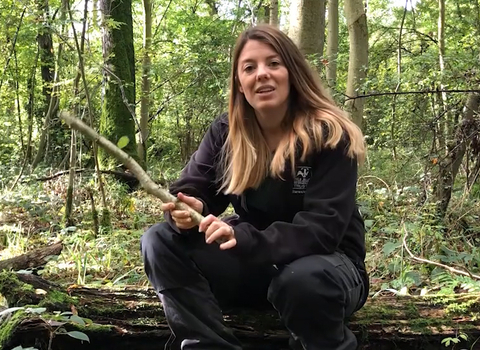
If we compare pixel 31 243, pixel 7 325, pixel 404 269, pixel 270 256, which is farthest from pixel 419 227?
pixel 31 243

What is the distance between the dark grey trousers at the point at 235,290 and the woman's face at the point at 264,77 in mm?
641

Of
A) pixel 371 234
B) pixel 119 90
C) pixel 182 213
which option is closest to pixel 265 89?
pixel 182 213

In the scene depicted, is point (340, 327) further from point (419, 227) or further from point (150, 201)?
point (150, 201)

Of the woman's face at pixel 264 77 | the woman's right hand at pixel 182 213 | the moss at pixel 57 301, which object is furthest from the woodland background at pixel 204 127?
the moss at pixel 57 301

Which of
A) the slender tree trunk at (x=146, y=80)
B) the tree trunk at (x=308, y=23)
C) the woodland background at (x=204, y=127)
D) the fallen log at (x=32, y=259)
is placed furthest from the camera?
the slender tree trunk at (x=146, y=80)

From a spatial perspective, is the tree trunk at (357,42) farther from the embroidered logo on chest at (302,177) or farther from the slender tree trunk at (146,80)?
the embroidered logo on chest at (302,177)

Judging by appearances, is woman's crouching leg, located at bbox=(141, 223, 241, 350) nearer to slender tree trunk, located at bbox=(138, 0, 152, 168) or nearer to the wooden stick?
the wooden stick

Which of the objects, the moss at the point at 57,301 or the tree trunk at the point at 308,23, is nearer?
the moss at the point at 57,301

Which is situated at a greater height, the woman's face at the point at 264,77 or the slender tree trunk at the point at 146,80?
the slender tree trunk at the point at 146,80

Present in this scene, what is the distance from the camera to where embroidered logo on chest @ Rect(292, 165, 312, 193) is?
1980mm

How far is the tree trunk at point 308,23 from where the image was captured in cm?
464

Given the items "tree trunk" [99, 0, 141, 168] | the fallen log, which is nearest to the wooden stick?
the fallen log

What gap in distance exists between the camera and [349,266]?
1871 mm

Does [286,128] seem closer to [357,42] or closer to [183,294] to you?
[183,294]
